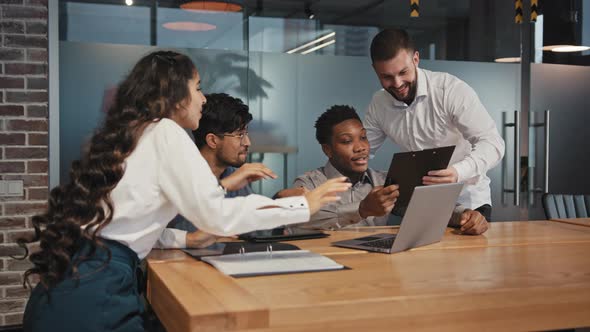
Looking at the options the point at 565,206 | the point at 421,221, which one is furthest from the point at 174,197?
the point at 565,206

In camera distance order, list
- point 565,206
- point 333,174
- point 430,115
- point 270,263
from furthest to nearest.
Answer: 1. point 565,206
2. point 430,115
3. point 333,174
4. point 270,263

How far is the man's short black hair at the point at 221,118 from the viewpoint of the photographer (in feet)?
10.5

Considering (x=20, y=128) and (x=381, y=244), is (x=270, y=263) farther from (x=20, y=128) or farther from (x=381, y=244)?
(x=20, y=128)

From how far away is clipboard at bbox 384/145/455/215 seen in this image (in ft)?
8.06

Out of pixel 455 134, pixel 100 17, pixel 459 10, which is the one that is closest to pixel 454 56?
pixel 459 10

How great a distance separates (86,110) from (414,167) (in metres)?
2.29

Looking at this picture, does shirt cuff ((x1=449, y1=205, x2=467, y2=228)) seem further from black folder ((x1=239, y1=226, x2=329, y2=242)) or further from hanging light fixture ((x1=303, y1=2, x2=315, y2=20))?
hanging light fixture ((x1=303, y1=2, x2=315, y2=20))

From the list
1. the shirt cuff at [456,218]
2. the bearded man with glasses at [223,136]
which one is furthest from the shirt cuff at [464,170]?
the bearded man with glasses at [223,136]

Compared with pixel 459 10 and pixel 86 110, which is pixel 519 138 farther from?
pixel 86 110

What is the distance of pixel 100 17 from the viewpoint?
4047 millimetres

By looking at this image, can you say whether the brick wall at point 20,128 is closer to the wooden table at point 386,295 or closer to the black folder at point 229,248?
the black folder at point 229,248

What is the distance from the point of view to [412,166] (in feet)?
8.25

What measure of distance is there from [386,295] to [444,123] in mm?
2098

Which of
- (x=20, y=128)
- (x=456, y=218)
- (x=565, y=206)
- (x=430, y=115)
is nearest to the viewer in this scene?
(x=456, y=218)
